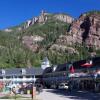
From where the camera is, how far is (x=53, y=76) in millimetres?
139000

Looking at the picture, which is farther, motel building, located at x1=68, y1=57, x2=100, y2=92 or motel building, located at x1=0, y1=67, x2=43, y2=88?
motel building, located at x1=0, y1=67, x2=43, y2=88

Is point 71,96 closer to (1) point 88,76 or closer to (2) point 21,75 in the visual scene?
(1) point 88,76

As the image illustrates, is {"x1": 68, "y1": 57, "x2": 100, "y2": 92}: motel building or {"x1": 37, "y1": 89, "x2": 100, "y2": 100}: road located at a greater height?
{"x1": 68, "y1": 57, "x2": 100, "y2": 92}: motel building

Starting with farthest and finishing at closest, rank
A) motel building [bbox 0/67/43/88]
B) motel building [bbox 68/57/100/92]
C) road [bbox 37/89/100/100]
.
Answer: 1. motel building [bbox 0/67/43/88]
2. motel building [bbox 68/57/100/92]
3. road [bbox 37/89/100/100]

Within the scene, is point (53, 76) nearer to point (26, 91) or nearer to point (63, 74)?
point (63, 74)

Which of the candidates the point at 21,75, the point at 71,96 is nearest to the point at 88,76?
the point at 71,96

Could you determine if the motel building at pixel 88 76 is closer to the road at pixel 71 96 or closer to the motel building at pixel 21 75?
the road at pixel 71 96

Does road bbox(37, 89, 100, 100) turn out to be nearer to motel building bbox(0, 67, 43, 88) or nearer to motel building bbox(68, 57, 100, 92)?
motel building bbox(68, 57, 100, 92)

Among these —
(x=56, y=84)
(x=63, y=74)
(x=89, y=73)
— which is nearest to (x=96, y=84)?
(x=89, y=73)

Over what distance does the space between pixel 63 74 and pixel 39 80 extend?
34113 millimetres

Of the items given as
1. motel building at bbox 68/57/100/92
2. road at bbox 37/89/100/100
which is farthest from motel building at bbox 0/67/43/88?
road at bbox 37/89/100/100

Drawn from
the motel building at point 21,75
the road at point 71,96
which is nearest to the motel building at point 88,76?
the road at point 71,96

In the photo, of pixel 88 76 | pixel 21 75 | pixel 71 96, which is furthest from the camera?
pixel 21 75

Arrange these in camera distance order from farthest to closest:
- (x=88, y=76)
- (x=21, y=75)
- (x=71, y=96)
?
(x=21, y=75)
(x=88, y=76)
(x=71, y=96)
